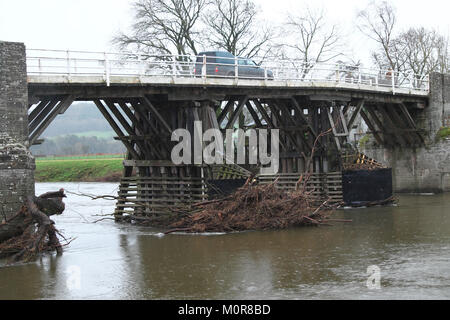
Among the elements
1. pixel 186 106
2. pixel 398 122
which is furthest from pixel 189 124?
pixel 398 122

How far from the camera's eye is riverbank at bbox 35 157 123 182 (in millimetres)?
62162

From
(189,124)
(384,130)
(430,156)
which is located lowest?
(430,156)

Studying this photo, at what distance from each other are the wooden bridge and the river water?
111 inches

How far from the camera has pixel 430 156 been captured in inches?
1362

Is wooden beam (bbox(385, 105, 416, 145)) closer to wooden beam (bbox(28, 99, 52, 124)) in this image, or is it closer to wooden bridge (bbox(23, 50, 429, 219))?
wooden bridge (bbox(23, 50, 429, 219))

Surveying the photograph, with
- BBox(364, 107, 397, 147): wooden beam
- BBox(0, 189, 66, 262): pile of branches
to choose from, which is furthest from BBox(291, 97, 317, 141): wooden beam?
BBox(0, 189, 66, 262): pile of branches

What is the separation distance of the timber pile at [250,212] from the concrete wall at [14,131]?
490cm

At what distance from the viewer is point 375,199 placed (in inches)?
1079

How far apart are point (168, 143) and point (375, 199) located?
10.1 m

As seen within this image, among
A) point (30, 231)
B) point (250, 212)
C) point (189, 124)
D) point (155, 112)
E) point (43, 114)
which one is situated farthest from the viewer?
point (189, 124)

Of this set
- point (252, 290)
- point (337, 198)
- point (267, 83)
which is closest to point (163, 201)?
point (267, 83)

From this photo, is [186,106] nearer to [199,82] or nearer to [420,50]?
[199,82]

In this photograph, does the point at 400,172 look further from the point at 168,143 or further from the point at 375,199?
the point at 168,143

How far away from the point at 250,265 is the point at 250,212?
19.6 feet
